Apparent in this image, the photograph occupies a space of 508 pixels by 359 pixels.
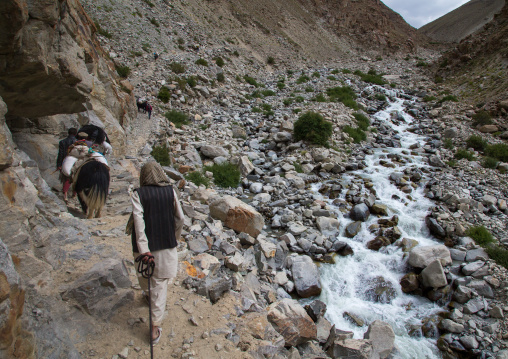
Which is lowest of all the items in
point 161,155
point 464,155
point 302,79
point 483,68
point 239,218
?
point 161,155

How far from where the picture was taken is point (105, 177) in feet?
16.6

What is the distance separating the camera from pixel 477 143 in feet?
40.4

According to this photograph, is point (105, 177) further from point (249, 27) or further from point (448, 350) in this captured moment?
point (249, 27)

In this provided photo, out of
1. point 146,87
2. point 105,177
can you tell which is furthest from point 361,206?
point 146,87

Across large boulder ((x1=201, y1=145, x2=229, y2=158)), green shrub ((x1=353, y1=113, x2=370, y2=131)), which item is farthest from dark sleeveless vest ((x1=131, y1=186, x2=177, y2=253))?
green shrub ((x1=353, y1=113, x2=370, y2=131))

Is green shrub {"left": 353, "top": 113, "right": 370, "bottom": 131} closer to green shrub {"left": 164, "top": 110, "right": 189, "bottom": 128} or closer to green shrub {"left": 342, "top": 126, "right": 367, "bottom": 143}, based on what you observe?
green shrub {"left": 342, "top": 126, "right": 367, "bottom": 143}

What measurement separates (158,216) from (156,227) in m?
0.12

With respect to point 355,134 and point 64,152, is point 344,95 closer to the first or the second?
point 355,134

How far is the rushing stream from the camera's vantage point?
5.64 meters

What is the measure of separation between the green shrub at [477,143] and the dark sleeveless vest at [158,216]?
46.9 ft

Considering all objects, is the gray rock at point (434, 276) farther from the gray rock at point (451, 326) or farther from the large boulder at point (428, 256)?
the gray rock at point (451, 326)

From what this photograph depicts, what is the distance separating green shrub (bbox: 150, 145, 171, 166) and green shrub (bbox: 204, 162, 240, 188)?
1.43 meters

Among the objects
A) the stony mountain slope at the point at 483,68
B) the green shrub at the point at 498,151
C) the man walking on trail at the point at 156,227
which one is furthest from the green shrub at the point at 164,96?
the stony mountain slope at the point at 483,68

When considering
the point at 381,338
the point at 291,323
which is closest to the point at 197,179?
the point at 291,323
